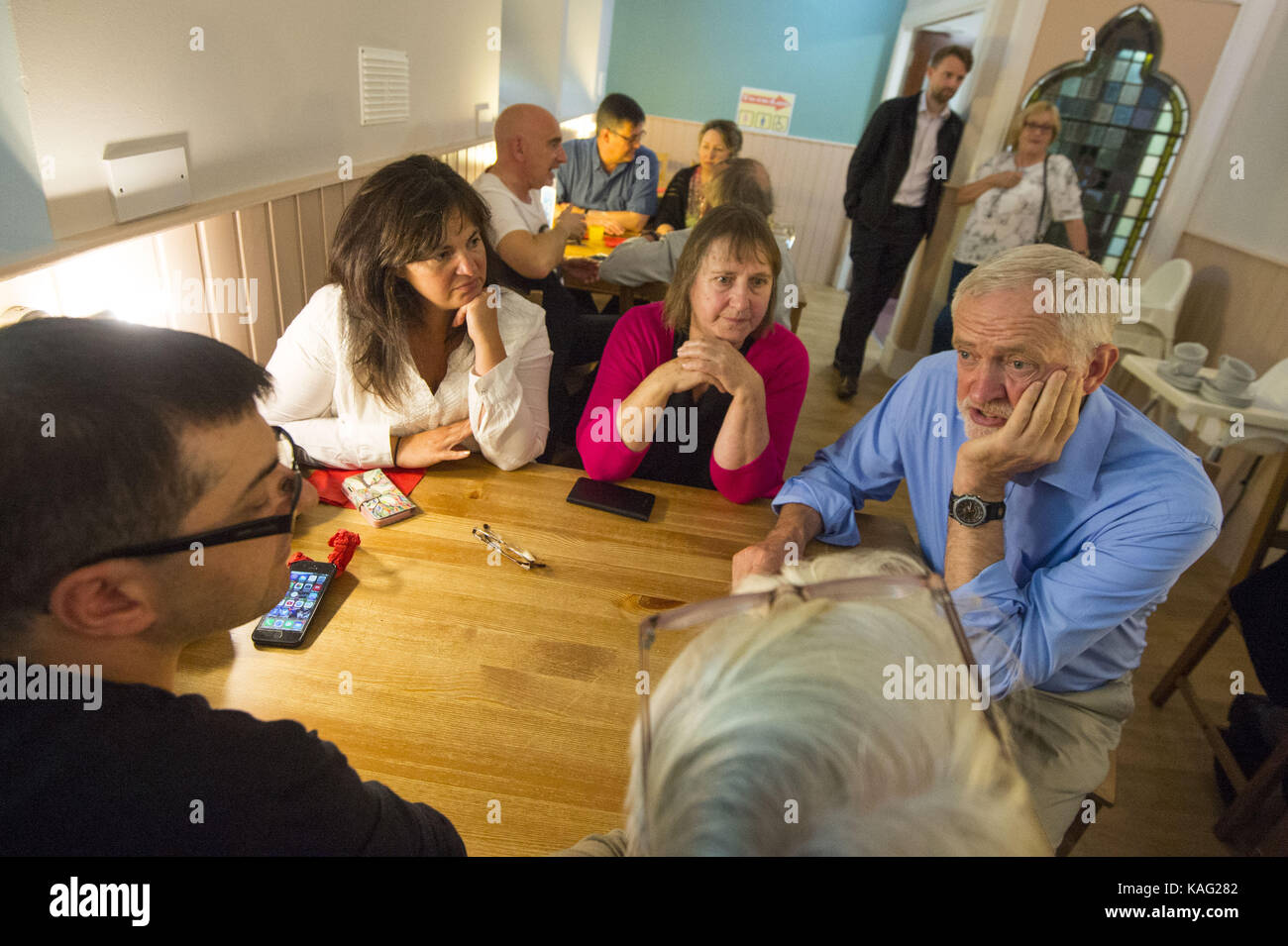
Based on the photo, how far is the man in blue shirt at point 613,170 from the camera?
442 cm

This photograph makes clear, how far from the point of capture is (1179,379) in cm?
309

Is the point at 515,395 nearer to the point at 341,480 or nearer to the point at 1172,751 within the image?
the point at 341,480

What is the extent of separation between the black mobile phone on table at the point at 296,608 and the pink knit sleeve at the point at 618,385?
2.13 feet

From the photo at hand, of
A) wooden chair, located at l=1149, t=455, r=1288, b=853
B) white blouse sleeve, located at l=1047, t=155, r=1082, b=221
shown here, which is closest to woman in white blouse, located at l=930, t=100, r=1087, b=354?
white blouse sleeve, located at l=1047, t=155, r=1082, b=221

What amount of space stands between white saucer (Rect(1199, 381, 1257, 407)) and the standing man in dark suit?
79.9 inches

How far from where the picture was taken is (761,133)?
23.8ft

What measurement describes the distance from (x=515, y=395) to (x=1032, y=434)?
112 centimetres

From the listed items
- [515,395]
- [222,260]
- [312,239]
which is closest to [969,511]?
[515,395]

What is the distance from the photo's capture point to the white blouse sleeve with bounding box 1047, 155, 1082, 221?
4.22 meters

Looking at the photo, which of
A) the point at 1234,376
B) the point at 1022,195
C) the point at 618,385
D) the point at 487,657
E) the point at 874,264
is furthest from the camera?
Result: the point at 874,264

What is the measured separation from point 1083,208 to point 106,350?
572 centimetres

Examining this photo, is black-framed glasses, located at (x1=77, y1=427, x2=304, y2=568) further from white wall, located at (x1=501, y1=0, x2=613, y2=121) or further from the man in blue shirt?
white wall, located at (x1=501, y1=0, x2=613, y2=121)

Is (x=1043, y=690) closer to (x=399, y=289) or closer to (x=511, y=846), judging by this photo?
(x=511, y=846)
